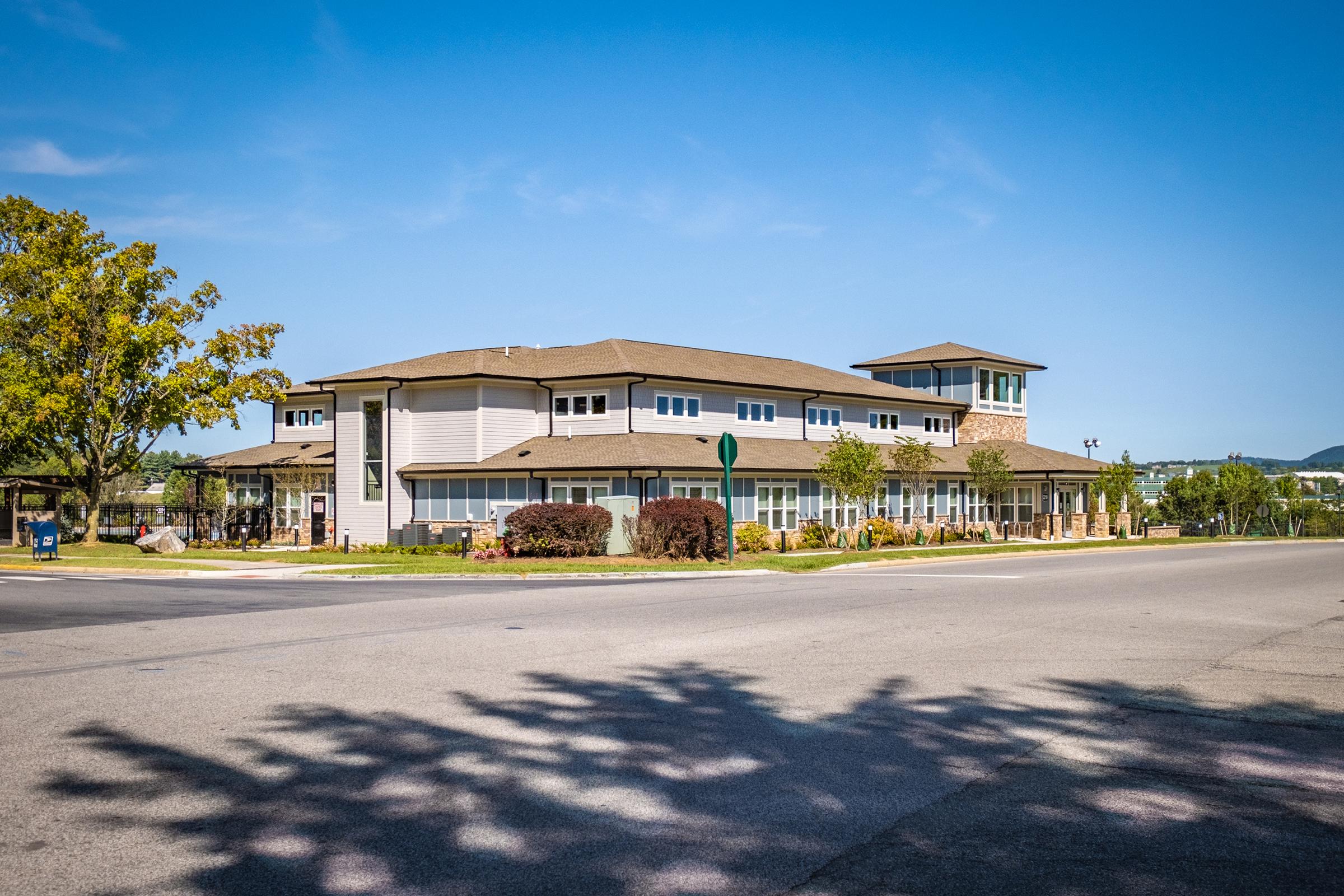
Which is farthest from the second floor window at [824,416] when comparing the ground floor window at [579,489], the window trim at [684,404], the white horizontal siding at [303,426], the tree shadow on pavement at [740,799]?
the tree shadow on pavement at [740,799]

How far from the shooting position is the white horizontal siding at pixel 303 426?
160 ft

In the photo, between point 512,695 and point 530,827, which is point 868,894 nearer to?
point 530,827

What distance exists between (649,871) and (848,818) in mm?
1410

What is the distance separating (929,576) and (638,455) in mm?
12637

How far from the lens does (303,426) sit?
49250 mm

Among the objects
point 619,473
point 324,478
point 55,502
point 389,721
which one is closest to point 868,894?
point 389,721

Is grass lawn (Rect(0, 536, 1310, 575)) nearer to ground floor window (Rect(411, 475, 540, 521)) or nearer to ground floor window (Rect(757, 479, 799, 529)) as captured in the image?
ground floor window (Rect(757, 479, 799, 529))

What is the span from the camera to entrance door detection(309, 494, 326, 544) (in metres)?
43.4

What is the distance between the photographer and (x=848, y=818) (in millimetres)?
6047

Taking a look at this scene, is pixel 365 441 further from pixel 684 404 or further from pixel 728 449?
pixel 728 449

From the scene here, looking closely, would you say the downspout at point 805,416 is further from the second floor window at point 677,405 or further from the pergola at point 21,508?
the pergola at point 21,508

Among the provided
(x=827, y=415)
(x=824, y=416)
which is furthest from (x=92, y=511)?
(x=827, y=415)

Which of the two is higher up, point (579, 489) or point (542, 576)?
point (579, 489)

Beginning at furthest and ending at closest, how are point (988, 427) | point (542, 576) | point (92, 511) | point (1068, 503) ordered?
point (988, 427)
point (1068, 503)
point (92, 511)
point (542, 576)
